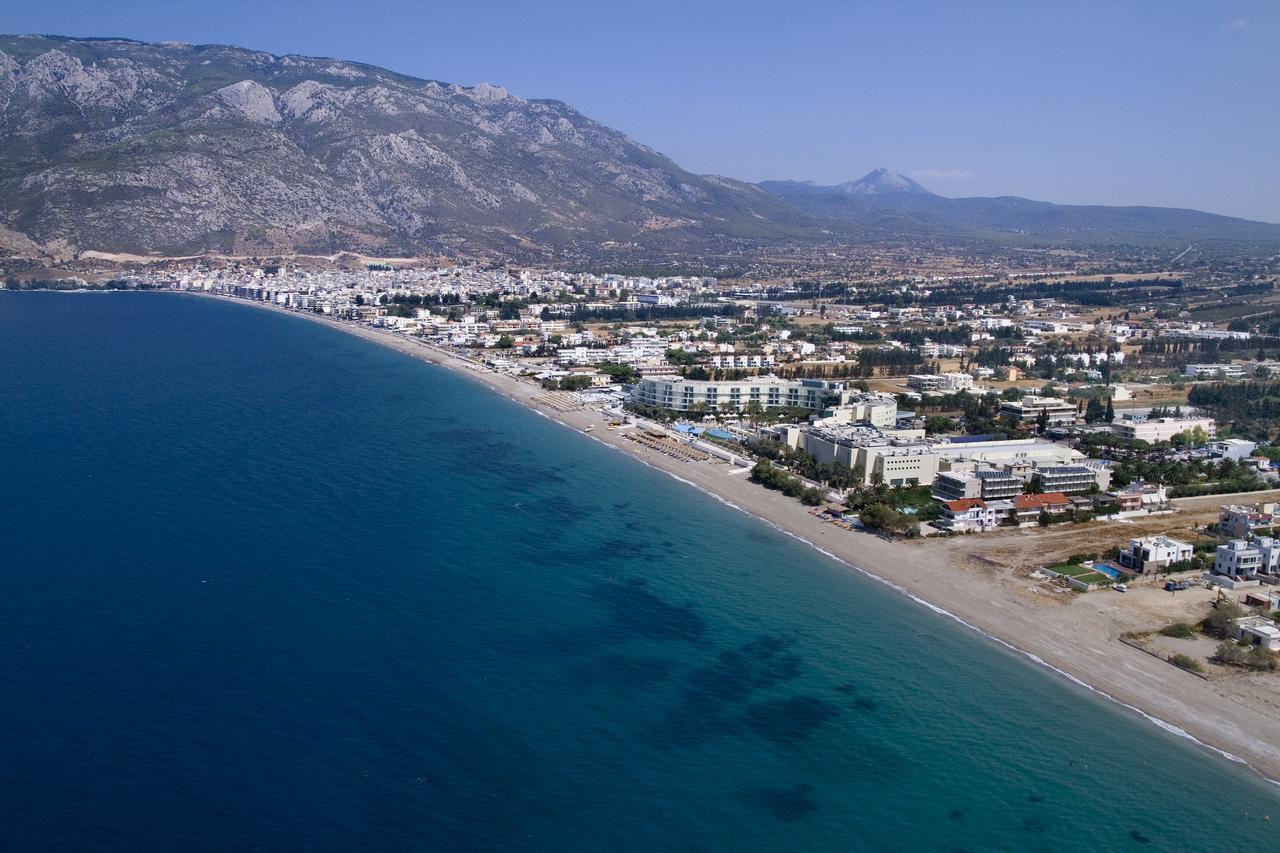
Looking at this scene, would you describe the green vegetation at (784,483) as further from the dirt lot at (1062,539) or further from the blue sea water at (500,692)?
the dirt lot at (1062,539)

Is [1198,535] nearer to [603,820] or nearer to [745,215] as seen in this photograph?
[603,820]

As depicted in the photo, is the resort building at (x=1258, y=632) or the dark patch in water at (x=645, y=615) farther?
the dark patch in water at (x=645, y=615)

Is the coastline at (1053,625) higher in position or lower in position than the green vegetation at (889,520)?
lower

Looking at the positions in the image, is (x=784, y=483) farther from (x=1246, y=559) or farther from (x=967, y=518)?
(x=1246, y=559)

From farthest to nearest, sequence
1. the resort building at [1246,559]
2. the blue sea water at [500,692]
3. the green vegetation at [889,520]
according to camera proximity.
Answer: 1. the green vegetation at [889,520]
2. the resort building at [1246,559]
3. the blue sea water at [500,692]

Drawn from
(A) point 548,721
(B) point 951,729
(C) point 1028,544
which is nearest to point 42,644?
(A) point 548,721

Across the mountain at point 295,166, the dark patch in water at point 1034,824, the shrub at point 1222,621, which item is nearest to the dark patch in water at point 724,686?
the dark patch in water at point 1034,824
